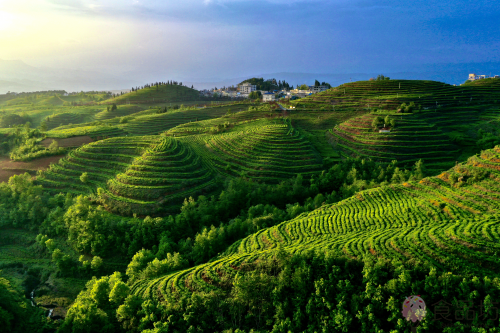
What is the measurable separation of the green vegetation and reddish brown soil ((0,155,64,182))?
131cm

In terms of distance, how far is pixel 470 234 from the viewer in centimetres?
2209

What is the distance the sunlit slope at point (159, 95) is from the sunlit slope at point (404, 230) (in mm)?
135828

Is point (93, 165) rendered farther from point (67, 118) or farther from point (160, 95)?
point (160, 95)

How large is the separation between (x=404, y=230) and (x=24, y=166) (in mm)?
65253

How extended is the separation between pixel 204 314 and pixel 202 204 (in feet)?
66.5

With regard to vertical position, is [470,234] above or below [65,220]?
above

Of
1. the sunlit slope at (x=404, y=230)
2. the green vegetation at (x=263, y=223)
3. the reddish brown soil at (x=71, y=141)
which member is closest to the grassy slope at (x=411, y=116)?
the green vegetation at (x=263, y=223)

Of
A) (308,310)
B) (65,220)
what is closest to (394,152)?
(308,310)

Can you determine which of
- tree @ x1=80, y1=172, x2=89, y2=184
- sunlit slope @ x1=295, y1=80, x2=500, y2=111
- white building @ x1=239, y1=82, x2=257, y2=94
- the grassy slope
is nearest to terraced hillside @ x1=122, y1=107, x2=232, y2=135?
tree @ x1=80, y1=172, x2=89, y2=184

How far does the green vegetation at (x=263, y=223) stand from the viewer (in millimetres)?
20531

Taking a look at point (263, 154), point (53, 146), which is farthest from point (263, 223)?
point (53, 146)

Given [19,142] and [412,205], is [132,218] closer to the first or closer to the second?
[412,205]

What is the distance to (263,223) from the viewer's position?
35.0 meters

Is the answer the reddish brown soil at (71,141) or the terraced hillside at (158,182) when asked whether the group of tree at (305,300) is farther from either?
the reddish brown soil at (71,141)
